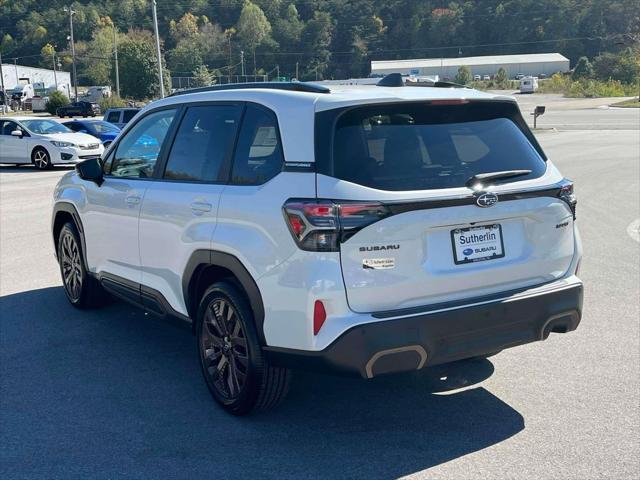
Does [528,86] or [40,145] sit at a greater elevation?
[40,145]

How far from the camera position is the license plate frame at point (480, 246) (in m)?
3.90

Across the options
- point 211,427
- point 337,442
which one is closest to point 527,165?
point 337,442

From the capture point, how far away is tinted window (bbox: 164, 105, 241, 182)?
4.51m

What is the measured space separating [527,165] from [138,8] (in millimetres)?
157457

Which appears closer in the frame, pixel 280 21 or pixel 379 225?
pixel 379 225

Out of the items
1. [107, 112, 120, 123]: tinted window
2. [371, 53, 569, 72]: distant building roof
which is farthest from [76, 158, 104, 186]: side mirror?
[371, 53, 569, 72]: distant building roof

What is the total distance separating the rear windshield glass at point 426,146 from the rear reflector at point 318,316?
0.66 metres

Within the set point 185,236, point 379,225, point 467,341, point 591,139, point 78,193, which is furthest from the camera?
point 591,139

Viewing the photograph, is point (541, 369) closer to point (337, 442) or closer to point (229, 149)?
point (337, 442)

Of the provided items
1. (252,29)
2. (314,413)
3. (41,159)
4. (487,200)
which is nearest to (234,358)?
(314,413)

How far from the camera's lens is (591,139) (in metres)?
26.5

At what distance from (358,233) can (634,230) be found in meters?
7.67

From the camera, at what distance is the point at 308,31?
147500 mm

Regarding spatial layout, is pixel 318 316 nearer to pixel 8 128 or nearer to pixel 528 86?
pixel 8 128
